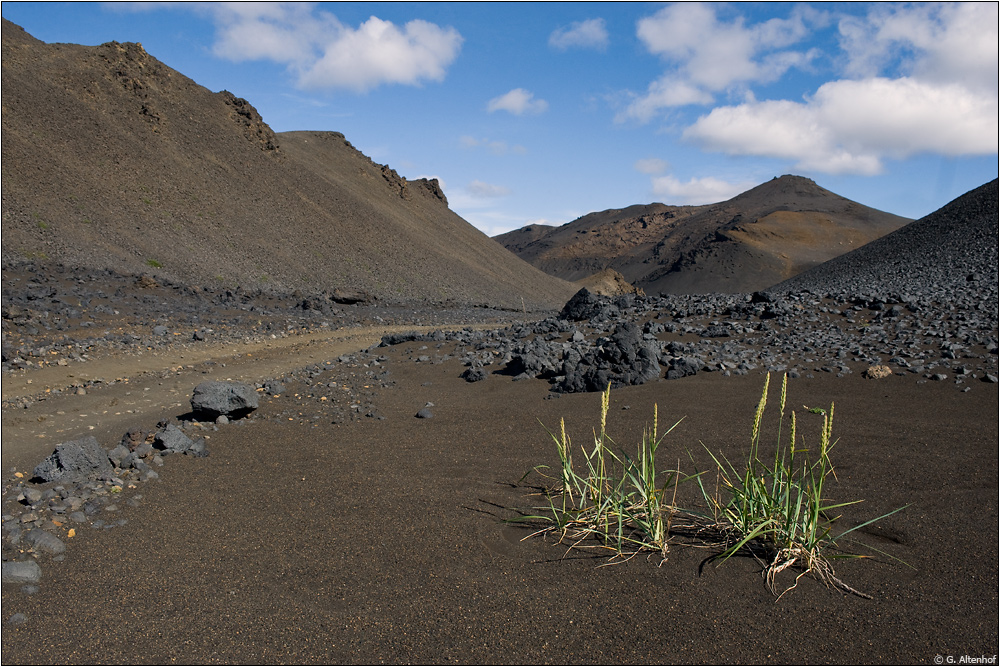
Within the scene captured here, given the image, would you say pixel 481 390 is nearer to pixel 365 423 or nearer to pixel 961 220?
pixel 365 423

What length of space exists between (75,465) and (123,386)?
462 centimetres

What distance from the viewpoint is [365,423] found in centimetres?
579

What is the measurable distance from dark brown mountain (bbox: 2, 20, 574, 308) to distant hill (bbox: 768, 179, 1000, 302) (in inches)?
782

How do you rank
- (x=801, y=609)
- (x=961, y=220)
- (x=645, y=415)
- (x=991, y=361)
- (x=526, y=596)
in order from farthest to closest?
(x=961, y=220), (x=991, y=361), (x=645, y=415), (x=526, y=596), (x=801, y=609)

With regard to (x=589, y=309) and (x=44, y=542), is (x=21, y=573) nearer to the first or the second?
(x=44, y=542)

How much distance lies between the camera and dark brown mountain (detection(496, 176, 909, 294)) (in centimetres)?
5966

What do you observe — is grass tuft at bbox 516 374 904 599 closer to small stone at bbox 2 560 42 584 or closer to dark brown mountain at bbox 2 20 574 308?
small stone at bbox 2 560 42 584

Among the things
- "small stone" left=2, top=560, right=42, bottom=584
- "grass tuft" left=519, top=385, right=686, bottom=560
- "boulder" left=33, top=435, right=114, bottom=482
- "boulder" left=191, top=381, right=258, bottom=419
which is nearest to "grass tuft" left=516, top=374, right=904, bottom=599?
"grass tuft" left=519, top=385, right=686, bottom=560

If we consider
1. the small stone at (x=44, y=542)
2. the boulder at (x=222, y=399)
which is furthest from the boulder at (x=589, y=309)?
the small stone at (x=44, y=542)

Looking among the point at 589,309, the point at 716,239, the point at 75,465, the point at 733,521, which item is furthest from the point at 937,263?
the point at 716,239

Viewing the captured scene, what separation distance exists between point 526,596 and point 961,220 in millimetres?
26301

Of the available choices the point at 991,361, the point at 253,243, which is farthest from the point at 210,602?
the point at 253,243

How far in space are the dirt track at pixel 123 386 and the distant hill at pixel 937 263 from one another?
10.0 m

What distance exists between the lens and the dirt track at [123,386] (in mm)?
6152
